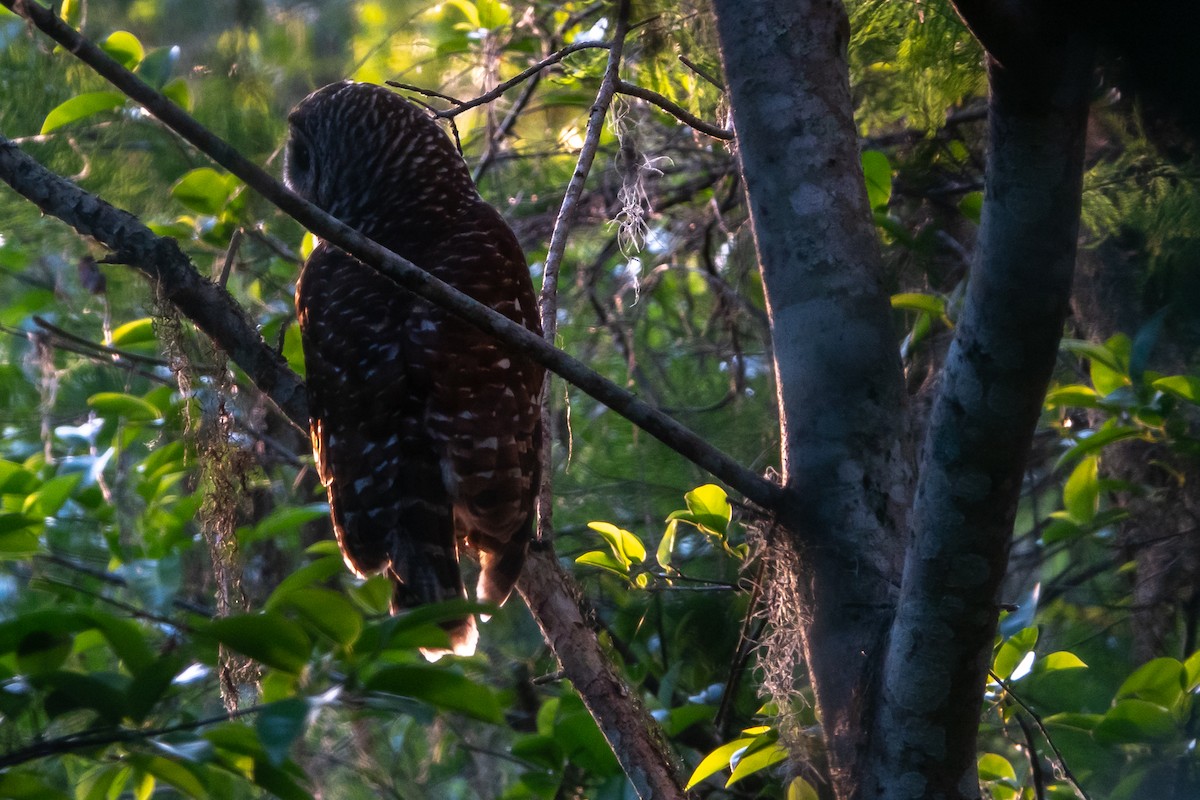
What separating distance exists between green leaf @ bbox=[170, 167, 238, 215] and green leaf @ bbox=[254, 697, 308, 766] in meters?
1.55

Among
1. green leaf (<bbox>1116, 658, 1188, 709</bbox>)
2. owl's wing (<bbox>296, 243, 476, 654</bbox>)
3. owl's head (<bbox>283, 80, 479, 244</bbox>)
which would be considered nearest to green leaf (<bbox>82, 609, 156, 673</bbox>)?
owl's wing (<bbox>296, 243, 476, 654</bbox>)

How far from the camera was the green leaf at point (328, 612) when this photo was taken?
32.5 inches

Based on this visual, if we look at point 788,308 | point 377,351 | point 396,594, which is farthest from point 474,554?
point 788,308

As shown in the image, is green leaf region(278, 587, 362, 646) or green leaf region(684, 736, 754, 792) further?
green leaf region(684, 736, 754, 792)

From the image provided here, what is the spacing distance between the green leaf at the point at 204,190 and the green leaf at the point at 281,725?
5.10ft

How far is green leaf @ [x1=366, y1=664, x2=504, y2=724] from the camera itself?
0.83 metres

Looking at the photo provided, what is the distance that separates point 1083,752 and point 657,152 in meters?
1.75

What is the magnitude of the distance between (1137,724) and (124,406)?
1987mm

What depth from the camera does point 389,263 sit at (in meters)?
1.24

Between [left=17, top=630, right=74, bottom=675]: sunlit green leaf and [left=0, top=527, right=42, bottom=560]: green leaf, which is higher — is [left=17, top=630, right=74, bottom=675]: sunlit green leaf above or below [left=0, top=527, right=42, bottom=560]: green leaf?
below

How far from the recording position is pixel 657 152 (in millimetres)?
2996

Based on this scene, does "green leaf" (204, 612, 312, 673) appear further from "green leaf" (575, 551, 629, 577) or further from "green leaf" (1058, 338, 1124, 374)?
"green leaf" (1058, 338, 1124, 374)

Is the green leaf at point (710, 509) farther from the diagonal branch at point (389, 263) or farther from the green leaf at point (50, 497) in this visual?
the green leaf at point (50, 497)

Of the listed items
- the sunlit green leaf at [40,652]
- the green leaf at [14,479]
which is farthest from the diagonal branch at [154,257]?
the sunlit green leaf at [40,652]
